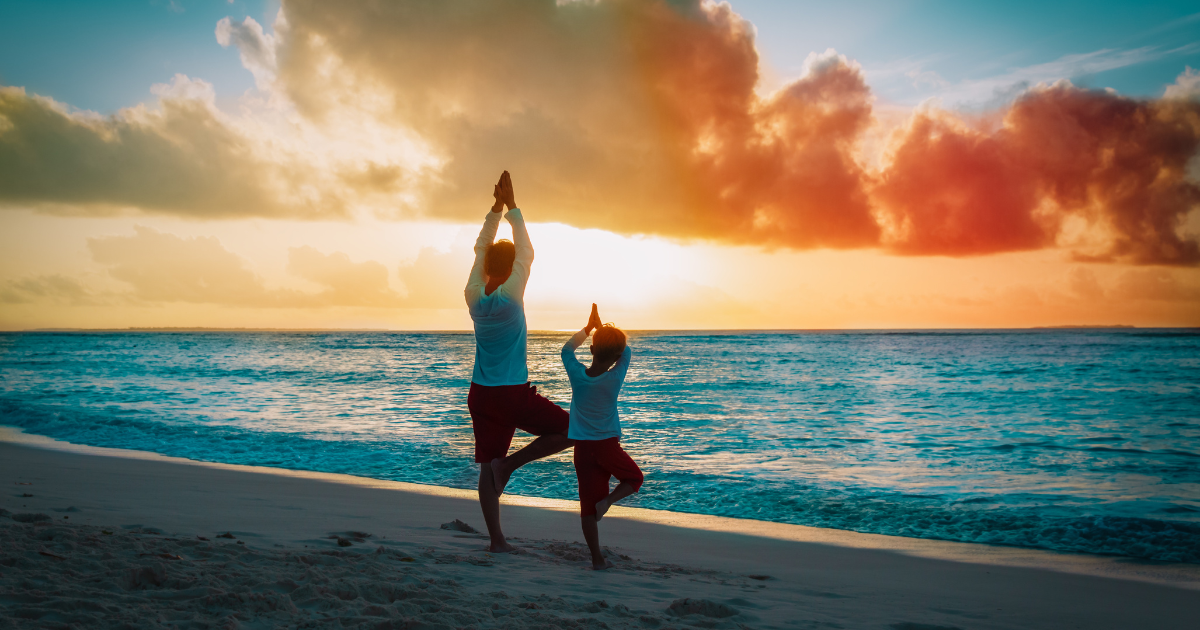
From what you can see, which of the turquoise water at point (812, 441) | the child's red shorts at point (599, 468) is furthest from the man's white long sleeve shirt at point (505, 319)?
the turquoise water at point (812, 441)

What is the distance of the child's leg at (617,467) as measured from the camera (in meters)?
4.16

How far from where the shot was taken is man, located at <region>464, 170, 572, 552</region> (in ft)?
14.1

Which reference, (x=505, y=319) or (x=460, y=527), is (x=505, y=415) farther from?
(x=460, y=527)

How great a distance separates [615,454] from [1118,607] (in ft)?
12.1

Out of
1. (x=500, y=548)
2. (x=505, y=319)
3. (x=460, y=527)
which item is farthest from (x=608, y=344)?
(x=460, y=527)

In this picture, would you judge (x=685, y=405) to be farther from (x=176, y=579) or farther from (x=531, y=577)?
(x=176, y=579)

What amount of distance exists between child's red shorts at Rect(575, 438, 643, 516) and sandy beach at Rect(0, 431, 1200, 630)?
1.68ft

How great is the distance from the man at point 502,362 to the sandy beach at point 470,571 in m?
0.74

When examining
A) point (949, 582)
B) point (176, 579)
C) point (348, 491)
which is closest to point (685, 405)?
point (348, 491)

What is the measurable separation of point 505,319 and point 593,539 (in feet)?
5.23

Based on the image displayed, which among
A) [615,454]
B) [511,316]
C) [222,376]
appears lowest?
[222,376]

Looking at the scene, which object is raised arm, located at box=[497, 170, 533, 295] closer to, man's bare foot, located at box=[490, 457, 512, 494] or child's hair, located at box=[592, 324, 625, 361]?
child's hair, located at box=[592, 324, 625, 361]

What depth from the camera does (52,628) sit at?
2.53 m

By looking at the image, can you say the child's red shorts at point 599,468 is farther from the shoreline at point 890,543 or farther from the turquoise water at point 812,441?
the turquoise water at point 812,441
